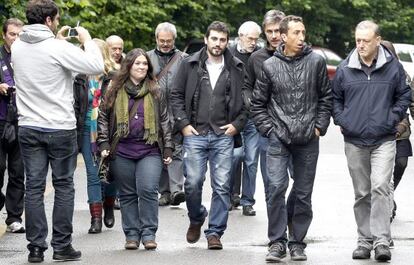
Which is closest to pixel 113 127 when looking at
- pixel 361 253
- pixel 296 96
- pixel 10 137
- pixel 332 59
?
pixel 10 137

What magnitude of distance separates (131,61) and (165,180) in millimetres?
3257

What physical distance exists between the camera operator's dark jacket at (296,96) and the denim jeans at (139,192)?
3.54 feet

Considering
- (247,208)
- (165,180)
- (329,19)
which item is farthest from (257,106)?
(329,19)

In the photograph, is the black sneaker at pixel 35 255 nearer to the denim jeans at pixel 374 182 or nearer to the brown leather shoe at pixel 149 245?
the brown leather shoe at pixel 149 245

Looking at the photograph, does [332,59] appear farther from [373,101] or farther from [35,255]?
[35,255]

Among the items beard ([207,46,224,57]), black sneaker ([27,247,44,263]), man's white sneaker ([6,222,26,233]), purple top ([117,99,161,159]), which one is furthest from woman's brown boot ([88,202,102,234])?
beard ([207,46,224,57])

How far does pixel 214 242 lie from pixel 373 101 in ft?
5.96

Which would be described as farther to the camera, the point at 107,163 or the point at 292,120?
the point at 107,163

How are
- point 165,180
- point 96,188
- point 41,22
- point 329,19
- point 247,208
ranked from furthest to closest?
point 329,19, point 165,180, point 247,208, point 96,188, point 41,22

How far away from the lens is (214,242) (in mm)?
10844

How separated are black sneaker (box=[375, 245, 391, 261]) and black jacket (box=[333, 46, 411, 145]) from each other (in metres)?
0.85

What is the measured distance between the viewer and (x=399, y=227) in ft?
40.0

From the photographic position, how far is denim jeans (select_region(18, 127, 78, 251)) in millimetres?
10070

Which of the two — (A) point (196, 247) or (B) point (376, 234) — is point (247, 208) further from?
(B) point (376, 234)
